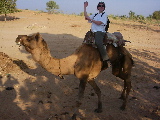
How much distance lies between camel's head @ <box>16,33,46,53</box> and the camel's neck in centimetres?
13

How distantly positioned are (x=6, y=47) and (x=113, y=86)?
27.7ft

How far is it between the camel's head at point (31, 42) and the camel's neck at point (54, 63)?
13 cm

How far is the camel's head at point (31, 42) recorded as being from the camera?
13.2 feet

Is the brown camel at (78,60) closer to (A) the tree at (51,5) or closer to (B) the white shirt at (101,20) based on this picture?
(B) the white shirt at (101,20)

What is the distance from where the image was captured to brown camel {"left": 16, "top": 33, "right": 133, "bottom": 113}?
4164 mm

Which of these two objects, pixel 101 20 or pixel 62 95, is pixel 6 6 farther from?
pixel 101 20

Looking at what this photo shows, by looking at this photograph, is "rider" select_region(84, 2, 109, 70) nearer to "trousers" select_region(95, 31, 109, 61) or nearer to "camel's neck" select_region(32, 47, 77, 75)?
"trousers" select_region(95, 31, 109, 61)

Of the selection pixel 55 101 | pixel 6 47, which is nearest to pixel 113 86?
pixel 55 101

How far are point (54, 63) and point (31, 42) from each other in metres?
0.75

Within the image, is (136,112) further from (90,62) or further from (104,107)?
(90,62)

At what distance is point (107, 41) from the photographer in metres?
5.10

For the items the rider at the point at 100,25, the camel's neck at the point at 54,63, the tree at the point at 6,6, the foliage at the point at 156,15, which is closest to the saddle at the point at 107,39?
the rider at the point at 100,25

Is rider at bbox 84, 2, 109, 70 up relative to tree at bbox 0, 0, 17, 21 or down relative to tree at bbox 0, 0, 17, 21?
down

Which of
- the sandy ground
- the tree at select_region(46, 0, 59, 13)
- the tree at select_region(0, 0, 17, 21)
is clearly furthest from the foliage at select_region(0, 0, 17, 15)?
the tree at select_region(46, 0, 59, 13)
